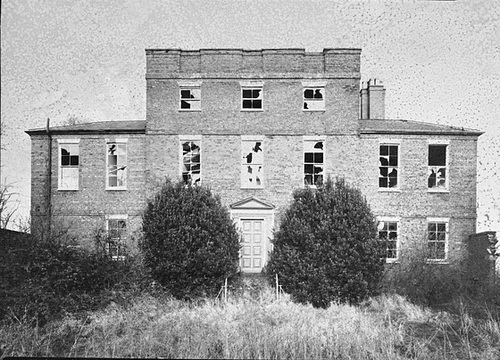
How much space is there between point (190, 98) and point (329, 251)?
542cm

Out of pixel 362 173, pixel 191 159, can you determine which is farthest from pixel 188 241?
pixel 362 173

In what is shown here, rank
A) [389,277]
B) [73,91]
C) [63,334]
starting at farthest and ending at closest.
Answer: [389,277] < [73,91] < [63,334]

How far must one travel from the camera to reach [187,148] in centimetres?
1384

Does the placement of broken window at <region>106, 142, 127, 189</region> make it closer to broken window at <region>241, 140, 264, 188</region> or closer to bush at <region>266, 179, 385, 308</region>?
broken window at <region>241, 140, 264, 188</region>

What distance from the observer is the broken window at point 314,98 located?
45.9 feet

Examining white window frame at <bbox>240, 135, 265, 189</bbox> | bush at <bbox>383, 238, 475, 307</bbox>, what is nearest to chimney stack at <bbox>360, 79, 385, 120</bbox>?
white window frame at <bbox>240, 135, 265, 189</bbox>

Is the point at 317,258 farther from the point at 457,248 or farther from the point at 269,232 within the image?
the point at 457,248

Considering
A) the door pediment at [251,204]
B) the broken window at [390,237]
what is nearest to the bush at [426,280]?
the broken window at [390,237]

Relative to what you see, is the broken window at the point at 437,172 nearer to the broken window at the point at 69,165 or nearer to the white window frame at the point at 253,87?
the white window frame at the point at 253,87

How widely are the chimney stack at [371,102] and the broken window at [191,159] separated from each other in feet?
15.8

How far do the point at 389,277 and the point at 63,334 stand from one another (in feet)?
23.6

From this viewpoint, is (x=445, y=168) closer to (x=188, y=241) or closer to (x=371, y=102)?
(x=371, y=102)

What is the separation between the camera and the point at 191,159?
543 inches

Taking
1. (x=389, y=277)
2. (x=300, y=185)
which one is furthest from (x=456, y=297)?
(x=300, y=185)
